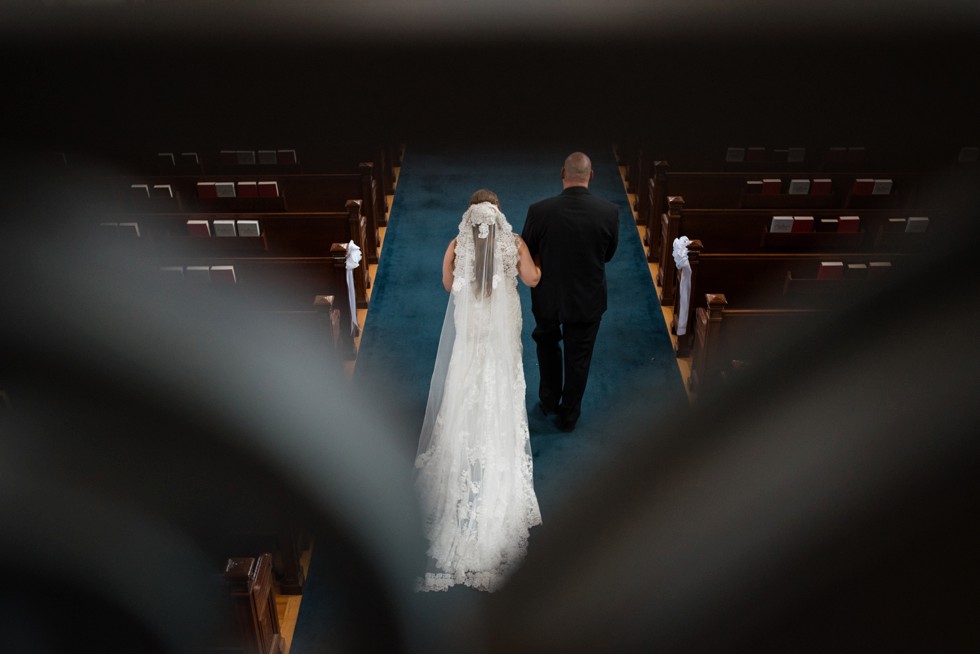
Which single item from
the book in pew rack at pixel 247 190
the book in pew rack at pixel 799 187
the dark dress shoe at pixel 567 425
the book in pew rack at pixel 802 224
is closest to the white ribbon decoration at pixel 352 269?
the book in pew rack at pixel 247 190

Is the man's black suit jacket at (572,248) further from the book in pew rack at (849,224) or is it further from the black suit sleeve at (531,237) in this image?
the book in pew rack at (849,224)

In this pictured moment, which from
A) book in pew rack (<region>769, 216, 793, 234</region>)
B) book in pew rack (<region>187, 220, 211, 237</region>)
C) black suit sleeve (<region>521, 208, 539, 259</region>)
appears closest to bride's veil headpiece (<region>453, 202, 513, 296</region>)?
black suit sleeve (<region>521, 208, 539, 259</region>)

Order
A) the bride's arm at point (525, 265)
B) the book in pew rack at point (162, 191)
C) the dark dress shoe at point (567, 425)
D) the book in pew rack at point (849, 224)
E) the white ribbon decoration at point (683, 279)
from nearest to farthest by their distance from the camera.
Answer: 1. the bride's arm at point (525, 265)
2. the dark dress shoe at point (567, 425)
3. the white ribbon decoration at point (683, 279)
4. the book in pew rack at point (849, 224)
5. the book in pew rack at point (162, 191)

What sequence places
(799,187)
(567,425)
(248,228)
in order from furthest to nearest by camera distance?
1. (799,187)
2. (248,228)
3. (567,425)

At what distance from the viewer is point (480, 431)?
369cm

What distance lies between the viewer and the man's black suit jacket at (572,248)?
3.69m

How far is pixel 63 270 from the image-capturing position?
4.43m

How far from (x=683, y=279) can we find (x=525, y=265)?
1.93 metres

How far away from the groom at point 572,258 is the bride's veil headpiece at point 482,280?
320 millimetres

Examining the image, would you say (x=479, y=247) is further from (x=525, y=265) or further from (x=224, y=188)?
(x=224, y=188)

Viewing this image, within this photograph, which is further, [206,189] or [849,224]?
[206,189]

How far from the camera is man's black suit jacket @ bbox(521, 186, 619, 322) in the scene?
369 centimetres

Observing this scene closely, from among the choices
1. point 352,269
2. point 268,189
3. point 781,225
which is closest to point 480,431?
point 352,269

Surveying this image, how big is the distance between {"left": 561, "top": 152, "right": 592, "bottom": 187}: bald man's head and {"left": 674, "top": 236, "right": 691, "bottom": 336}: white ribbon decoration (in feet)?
5.14
